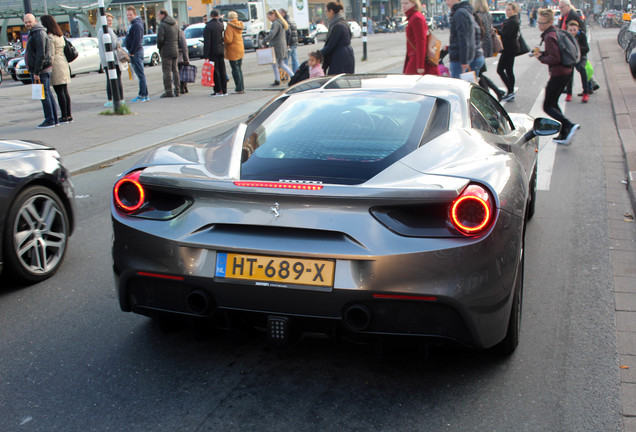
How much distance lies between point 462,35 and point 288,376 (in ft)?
29.3

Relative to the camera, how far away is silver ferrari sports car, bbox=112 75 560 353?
296 cm

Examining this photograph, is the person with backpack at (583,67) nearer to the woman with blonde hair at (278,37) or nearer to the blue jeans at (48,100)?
the woman with blonde hair at (278,37)

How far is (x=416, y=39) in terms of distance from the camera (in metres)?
10.4

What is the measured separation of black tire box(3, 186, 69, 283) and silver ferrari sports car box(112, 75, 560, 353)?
1.54 metres

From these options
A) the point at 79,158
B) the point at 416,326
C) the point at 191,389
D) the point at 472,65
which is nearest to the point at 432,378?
the point at 416,326

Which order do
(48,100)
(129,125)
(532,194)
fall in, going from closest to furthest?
(532,194), (48,100), (129,125)

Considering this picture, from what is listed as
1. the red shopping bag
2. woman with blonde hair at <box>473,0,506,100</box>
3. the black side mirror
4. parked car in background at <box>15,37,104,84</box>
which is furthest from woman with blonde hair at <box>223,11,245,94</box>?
the black side mirror

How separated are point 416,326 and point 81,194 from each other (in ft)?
19.0

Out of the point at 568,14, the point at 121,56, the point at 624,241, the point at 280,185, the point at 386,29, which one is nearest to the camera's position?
the point at 280,185

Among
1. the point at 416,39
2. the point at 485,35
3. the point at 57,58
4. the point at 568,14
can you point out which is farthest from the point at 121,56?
the point at 568,14

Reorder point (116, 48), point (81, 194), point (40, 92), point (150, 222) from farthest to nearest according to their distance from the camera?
point (116, 48), point (40, 92), point (81, 194), point (150, 222)

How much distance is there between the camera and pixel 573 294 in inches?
179

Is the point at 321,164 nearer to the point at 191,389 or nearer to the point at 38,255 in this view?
the point at 191,389

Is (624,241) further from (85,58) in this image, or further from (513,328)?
(85,58)
